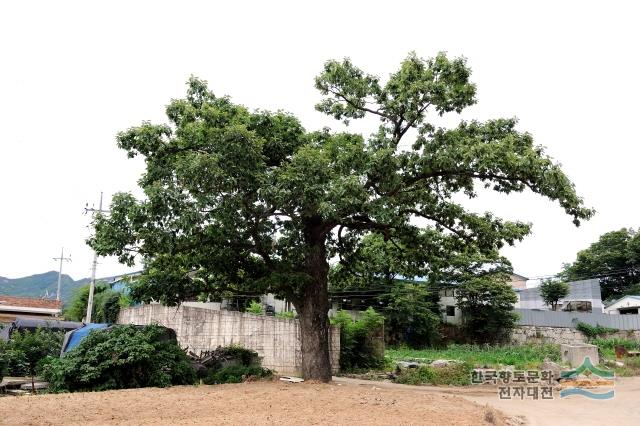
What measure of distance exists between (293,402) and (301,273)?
417cm

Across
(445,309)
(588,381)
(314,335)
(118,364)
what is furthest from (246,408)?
(445,309)

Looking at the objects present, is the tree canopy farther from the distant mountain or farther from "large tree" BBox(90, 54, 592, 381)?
the distant mountain

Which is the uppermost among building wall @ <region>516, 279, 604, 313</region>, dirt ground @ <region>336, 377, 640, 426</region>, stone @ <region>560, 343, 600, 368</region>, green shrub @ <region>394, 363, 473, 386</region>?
building wall @ <region>516, 279, 604, 313</region>

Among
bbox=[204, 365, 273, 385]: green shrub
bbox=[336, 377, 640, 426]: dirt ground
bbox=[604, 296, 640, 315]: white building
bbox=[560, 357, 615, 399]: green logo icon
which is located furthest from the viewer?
bbox=[604, 296, 640, 315]: white building

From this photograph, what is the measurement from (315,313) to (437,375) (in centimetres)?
469

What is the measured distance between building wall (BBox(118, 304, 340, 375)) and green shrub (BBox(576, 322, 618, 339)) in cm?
2151

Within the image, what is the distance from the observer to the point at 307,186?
11.3m

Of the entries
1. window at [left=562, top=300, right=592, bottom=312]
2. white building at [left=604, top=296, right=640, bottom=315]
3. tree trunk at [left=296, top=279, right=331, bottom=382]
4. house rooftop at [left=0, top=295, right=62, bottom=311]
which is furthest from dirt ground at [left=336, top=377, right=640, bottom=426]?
house rooftop at [left=0, top=295, right=62, bottom=311]

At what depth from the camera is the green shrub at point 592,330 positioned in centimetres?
3238

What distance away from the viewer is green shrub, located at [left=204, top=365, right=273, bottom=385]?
13.6 metres

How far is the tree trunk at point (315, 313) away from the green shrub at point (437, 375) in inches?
124

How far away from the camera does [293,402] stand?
947 cm

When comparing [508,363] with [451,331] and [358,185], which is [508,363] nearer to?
[358,185]

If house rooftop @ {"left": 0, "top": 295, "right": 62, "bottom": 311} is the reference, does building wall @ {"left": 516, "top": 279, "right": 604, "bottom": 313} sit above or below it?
above
